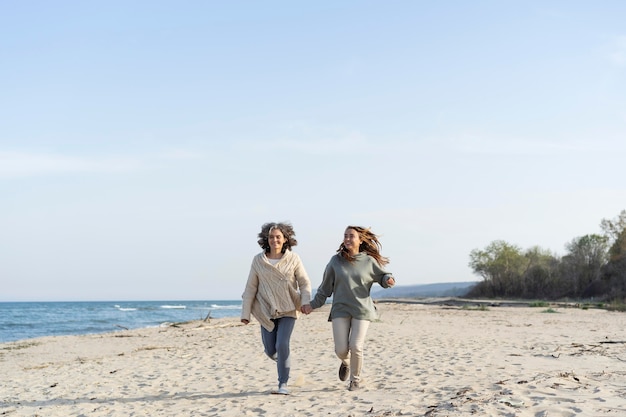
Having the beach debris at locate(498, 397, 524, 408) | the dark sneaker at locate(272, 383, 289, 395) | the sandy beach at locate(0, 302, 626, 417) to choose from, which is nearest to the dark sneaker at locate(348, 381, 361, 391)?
the sandy beach at locate(0, 302, 626, 417)

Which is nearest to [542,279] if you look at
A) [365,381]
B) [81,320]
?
[81,320]

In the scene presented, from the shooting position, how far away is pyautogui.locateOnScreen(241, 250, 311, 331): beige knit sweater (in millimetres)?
7219

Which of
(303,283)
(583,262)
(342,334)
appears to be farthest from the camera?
(583,262)

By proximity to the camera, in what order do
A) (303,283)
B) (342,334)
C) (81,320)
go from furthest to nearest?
(81,320) → (303,283) → (342,334)

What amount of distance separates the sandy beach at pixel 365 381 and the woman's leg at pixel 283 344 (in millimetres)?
290

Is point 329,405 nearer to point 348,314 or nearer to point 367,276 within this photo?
point 348,314

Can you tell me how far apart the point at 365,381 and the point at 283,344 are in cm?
145

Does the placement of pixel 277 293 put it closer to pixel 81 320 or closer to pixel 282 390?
pixel 282 390

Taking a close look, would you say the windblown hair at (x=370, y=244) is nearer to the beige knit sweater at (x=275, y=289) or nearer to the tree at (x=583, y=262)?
the beige knit sweater at (x=275, y=289)

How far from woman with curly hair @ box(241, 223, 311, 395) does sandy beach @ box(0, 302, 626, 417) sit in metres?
0.62

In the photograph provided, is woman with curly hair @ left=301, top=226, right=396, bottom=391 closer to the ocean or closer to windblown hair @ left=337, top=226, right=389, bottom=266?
windblown hair @ left=337, top=226, right=389, bottom=266

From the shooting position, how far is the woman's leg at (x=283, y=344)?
721cm

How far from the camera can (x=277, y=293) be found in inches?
284

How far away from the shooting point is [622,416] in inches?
208
